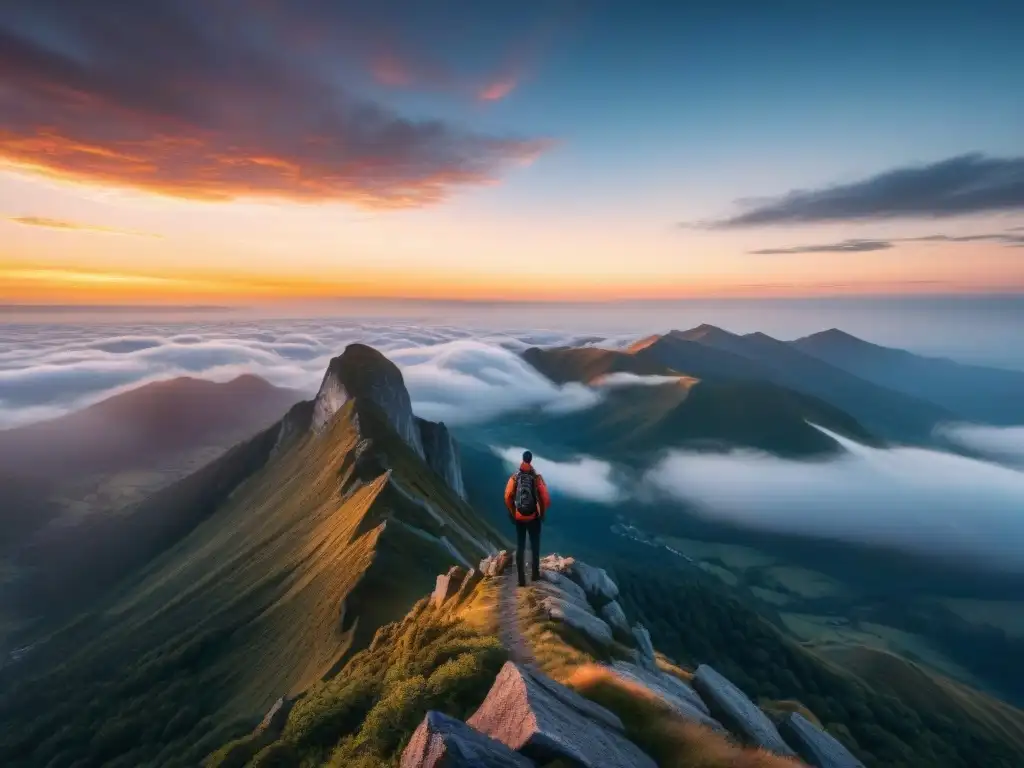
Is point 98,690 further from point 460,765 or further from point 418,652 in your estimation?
point 460,765

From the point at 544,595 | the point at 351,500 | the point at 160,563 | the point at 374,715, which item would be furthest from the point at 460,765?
the point at 160,563

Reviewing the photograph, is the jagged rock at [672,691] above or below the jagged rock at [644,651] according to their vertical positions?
above

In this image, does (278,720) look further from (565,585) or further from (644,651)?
(644,651)

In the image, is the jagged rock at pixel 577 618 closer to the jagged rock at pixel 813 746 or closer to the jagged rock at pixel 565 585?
the jagged rock at pixel 565 585

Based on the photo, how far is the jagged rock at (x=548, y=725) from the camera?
53.9 ft

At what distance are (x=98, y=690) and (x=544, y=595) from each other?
343 feet

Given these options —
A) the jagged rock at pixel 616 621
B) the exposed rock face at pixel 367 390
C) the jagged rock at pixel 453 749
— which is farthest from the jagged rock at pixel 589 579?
the exposed rock face at pixel 367 390

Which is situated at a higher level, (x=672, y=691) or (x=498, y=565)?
(x=672, y=691)

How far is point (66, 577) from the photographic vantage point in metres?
194

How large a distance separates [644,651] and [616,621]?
235cm

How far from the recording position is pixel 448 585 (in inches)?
1652

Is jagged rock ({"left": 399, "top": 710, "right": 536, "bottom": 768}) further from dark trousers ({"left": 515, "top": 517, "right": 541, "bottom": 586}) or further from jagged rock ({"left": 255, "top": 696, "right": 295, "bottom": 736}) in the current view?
jagged rock ({"left": 255, "top": 696, "right": 295, "bottom": 736})

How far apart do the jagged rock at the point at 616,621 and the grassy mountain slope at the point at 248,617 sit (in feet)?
94.8

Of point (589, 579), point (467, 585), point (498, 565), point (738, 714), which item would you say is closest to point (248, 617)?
point (467, 585)
